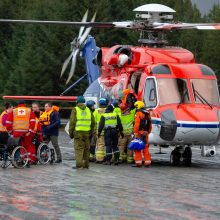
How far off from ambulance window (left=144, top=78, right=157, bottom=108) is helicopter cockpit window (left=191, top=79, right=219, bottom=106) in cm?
99

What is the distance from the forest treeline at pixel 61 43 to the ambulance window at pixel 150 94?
4052 centimetres

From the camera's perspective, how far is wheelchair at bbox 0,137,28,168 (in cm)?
2106

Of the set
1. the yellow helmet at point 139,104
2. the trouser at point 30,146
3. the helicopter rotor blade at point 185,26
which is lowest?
the trouser at point 30,146

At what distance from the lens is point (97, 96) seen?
86.6ft

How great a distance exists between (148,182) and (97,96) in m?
9.07

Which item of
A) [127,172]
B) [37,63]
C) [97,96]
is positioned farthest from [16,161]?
[37,63]

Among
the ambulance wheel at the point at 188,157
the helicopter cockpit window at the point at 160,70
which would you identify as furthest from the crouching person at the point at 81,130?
the ambulance wheel at the point at 188,157

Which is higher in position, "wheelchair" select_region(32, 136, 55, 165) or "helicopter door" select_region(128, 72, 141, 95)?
"helicopter door" select_region(128, 72, 141, 95)

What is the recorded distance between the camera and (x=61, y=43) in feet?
223

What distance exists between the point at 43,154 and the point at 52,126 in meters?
0.95

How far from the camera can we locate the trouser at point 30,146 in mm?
21938

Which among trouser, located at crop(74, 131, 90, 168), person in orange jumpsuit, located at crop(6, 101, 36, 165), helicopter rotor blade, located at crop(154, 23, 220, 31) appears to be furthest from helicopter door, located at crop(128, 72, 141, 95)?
person in orange jumpsuit, located at crop(6, 101, 36, 165)

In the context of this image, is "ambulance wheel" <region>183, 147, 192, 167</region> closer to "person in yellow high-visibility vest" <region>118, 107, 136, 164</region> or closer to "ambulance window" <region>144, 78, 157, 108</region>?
"person in yellow high-visibility vest" <region>118, 107, 136, 164</region>

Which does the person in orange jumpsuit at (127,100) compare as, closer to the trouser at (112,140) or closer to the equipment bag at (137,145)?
the trouser at (112,140)
